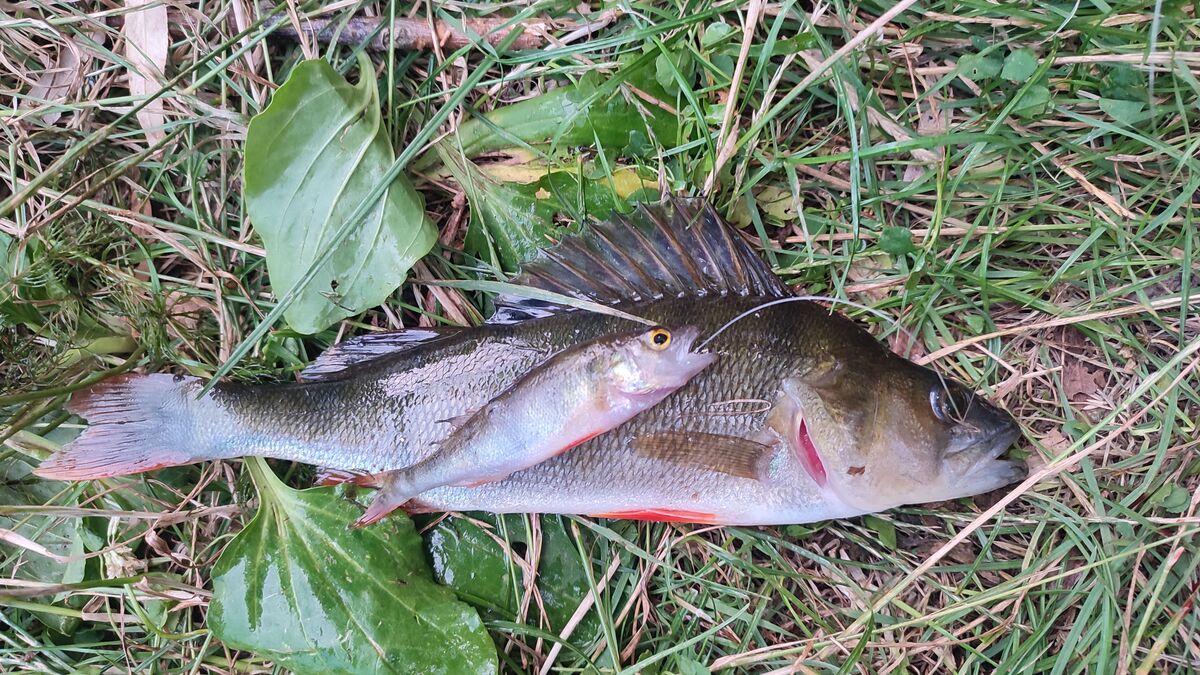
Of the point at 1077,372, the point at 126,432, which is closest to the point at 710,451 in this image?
the point at 1077,372

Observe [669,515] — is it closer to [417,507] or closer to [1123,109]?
[417,507]

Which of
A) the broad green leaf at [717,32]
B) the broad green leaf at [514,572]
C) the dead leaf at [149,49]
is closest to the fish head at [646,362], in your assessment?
the broad green leaf at [514,572]

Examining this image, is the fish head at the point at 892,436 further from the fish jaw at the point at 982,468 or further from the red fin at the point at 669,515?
the red fin at the point at 669,515

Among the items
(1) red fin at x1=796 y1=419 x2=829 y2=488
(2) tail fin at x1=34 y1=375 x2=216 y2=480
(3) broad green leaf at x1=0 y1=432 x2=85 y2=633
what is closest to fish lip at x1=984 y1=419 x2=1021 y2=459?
(1) red fin at x1=796 y1=419 x2=829 y2=488

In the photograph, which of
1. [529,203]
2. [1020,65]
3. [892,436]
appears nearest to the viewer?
[892,436]

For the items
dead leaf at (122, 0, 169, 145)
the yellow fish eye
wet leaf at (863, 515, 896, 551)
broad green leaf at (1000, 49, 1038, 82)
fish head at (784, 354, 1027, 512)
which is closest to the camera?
the yellow fish eye

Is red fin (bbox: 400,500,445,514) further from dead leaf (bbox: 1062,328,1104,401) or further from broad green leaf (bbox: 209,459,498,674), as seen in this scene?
dead leaf (bbox: 1062,328,1104,401)
